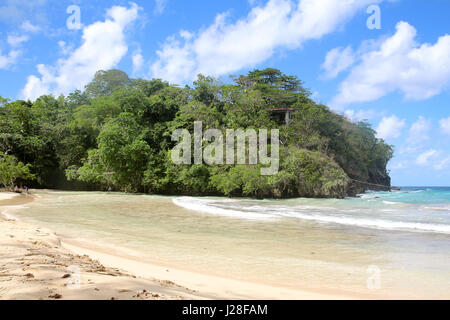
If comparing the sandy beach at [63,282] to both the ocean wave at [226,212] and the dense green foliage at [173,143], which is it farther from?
the dense green foliage at [173,143]

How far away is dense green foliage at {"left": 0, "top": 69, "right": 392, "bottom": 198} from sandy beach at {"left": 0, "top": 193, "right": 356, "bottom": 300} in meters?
20.3

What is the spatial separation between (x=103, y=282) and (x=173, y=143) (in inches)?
1092

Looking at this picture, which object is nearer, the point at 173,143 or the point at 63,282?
the point at 63,282

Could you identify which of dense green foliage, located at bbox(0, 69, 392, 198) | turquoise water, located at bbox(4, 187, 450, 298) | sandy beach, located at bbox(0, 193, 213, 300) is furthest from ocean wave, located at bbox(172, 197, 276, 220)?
dense green foliage, located at bbox(0, 69, 392, 198)

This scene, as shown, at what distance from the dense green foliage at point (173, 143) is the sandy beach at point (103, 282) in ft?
66.5

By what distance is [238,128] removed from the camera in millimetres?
27500

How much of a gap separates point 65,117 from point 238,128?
21408mm

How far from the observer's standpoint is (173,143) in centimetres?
3017

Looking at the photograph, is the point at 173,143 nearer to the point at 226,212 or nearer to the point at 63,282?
the point at 226,212

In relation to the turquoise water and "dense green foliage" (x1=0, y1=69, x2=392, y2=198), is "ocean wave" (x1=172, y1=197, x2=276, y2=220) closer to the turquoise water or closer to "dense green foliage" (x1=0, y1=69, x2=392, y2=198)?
the turquoise water

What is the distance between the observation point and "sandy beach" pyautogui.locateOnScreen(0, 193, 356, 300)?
2459 mm

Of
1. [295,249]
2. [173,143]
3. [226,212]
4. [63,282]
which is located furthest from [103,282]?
[173,143]
